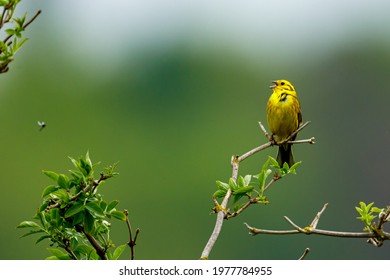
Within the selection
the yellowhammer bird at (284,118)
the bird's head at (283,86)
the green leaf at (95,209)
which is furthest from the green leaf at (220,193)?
the bird's head at (283,86)

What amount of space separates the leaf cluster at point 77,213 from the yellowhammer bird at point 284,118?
11.8 ft

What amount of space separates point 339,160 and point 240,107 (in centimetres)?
522

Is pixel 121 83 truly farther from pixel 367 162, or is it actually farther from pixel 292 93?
pixel 292 93

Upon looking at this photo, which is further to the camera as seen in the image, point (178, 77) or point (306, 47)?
point (178, 77)

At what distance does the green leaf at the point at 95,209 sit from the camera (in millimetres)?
3393

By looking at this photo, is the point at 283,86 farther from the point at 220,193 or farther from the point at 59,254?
the point at 59,254

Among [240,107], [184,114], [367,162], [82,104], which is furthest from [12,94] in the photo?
[367,162]

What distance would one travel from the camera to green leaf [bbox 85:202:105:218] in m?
3.39

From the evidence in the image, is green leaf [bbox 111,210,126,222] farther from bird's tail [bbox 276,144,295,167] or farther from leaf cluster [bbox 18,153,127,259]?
bird's tail [bbox 276,144,295,167]

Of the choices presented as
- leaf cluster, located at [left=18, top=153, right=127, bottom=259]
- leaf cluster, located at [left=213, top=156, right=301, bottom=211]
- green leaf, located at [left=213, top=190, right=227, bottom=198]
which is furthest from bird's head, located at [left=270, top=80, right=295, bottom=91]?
leaf cluster, located at [left=18, top=153, right=127, bottom=259]

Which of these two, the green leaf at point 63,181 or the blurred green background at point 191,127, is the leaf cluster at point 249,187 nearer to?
the green leaf at point 63,181

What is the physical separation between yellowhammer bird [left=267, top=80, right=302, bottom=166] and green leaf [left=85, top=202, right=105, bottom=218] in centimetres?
371

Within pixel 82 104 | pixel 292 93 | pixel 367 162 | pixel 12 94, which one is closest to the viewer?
pixel 292 93

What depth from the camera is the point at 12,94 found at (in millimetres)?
34875
